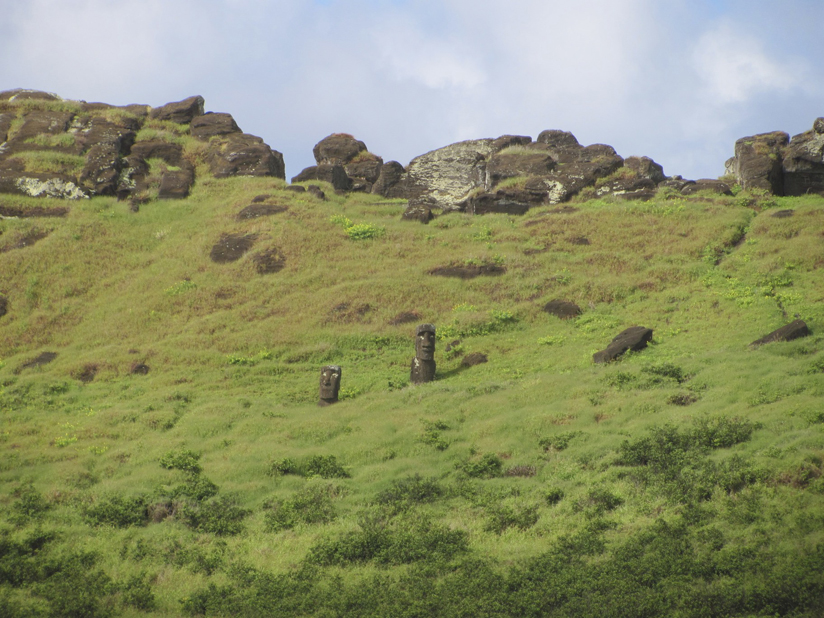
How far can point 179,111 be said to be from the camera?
218ft

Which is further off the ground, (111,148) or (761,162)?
(111,148)

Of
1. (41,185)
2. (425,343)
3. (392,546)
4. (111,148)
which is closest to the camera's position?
(392,546)

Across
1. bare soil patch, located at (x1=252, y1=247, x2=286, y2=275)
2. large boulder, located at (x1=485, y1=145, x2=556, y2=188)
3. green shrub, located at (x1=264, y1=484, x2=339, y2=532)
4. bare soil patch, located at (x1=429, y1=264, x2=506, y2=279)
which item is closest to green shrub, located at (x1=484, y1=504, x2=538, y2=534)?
green shrub, located at (x1=264, y1=484, x2=339, y2=532)

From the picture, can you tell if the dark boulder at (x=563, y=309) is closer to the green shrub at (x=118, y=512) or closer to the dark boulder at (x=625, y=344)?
the dark boulder at (x=625, y=344)

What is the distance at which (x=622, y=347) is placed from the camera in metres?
28.2

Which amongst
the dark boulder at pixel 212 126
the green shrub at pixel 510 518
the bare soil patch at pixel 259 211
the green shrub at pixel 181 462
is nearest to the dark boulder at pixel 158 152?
the dark boulder at pixel 212 126

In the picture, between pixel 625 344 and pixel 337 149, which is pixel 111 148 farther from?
pixel 625 344

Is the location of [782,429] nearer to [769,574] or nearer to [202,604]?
[769,574]

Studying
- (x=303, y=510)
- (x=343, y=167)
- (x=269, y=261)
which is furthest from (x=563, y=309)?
(x=343, y=167)

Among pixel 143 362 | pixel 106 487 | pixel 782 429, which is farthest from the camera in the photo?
pixel 143 362

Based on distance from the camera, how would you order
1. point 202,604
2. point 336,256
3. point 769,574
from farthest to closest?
point 336,256, point 202,604, point 769,574

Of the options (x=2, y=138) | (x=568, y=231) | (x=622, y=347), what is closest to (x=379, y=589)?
(x=622, y=347)

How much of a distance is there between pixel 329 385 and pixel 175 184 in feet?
104

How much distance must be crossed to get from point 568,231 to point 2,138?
4255 centimetres
